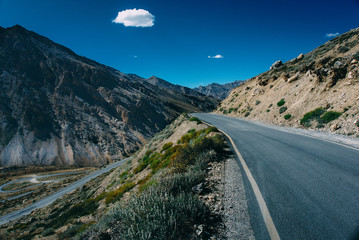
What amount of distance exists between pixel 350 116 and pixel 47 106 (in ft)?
295

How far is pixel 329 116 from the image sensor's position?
39.8ft


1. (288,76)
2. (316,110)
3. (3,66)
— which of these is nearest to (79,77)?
(3,66)

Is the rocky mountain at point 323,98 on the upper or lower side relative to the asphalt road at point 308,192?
upper

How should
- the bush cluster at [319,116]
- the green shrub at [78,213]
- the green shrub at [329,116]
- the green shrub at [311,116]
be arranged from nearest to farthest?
the green shrub at [329,116] → the bush cluster at [319,116] → the green shrub at [311,116] → the green shrub at [78,213]

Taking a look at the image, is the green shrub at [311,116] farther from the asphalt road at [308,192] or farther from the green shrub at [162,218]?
the green shrub at [162,218]

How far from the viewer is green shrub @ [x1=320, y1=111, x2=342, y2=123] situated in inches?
464

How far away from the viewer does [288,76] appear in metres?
24.5

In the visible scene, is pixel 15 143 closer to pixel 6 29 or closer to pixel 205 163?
pixel 6 29

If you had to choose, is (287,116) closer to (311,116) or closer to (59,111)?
(311,116)

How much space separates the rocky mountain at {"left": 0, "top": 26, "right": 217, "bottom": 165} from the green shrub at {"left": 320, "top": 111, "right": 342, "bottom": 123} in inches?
2482

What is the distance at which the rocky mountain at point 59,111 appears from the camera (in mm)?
64562

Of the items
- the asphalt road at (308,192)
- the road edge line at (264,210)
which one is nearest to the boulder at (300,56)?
the asphalt road at (308,192)

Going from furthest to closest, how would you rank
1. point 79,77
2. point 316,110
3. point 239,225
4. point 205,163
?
point 79,77
point 316,110
point 205,163
point 239,225

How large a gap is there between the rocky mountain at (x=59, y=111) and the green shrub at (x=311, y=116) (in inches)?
2426
